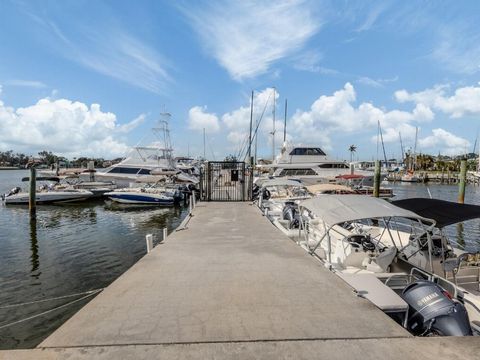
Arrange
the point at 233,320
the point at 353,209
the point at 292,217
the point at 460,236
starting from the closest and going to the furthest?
the point at 233,320, the point at 353,209, the point at 292,217, the point at 460,236

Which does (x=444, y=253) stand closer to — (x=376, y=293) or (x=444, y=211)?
(x=444, y=211)

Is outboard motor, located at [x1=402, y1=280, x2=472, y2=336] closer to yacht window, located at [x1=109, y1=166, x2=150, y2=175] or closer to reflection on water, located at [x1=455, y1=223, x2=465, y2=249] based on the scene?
reflection on water, located at [x1=455, y1=223, x2=465, y2=249]

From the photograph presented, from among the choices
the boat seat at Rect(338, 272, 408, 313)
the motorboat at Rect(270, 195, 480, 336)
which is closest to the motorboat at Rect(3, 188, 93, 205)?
the motorboat at Rect(270, 195, 480, 336)

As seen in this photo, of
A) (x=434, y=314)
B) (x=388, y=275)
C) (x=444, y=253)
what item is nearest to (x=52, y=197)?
(x=388, y=275)

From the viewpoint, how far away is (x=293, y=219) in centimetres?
1462

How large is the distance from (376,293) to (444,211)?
5.25 metres

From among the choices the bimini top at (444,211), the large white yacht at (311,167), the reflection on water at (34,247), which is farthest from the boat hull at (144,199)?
the bimini top at (444,211)

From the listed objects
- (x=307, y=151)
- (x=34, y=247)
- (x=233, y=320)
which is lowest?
(x=34, y=247)

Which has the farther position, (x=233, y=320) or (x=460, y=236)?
(x=460, y=236)

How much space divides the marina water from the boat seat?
7081 mm

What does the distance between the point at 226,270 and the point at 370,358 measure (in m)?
3.43

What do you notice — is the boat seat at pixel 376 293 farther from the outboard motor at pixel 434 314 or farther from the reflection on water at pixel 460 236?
the reflection on water at pixel 460 236

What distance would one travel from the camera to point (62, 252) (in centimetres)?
1510

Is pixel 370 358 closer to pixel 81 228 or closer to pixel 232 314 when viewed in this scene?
pixel 232 314
